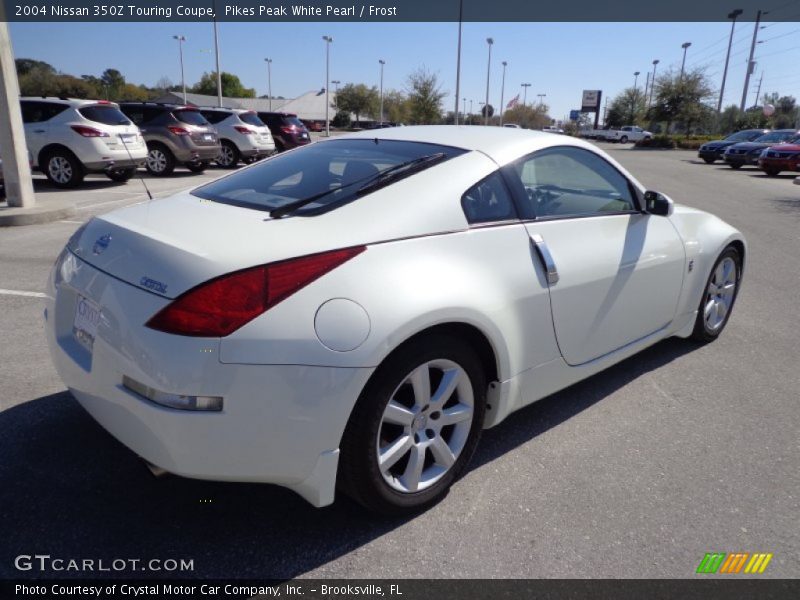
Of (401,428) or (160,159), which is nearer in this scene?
(401,428)

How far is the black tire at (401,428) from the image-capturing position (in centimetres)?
212

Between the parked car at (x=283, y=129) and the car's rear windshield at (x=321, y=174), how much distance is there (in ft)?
59.0

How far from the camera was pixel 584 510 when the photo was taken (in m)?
2.54

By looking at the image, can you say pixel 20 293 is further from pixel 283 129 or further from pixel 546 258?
→ pixel 283 129

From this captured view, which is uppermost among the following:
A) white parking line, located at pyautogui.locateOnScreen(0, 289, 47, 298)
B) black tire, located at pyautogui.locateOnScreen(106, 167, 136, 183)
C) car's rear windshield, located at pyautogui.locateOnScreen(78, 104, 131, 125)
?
car's rear windshield, located at pyautogui.locateOnScreen(78, 104, 131, 125)

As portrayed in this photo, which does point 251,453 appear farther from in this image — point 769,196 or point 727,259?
point 769,196

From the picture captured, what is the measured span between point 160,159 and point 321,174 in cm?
1372

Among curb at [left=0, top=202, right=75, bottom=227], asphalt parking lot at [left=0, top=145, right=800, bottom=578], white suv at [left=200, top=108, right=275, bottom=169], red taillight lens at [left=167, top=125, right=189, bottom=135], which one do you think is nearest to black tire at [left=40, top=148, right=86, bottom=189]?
red taillight lens at [left=167, top=125, right=189, bottom=135]

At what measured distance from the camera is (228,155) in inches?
704

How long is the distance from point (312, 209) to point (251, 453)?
1.00 m

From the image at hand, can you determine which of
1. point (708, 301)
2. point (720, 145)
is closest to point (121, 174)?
point (708, 301)

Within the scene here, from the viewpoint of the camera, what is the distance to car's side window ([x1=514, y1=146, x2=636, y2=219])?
298 cm

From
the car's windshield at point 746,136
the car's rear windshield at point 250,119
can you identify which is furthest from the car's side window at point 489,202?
the car's windshield at point 746,136

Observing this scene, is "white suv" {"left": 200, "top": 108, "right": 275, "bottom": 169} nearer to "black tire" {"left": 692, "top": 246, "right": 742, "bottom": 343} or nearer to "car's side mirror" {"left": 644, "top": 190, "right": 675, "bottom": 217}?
"black tire" {"left": 692, "top": 246, "right": 742, "bottom": 343}
